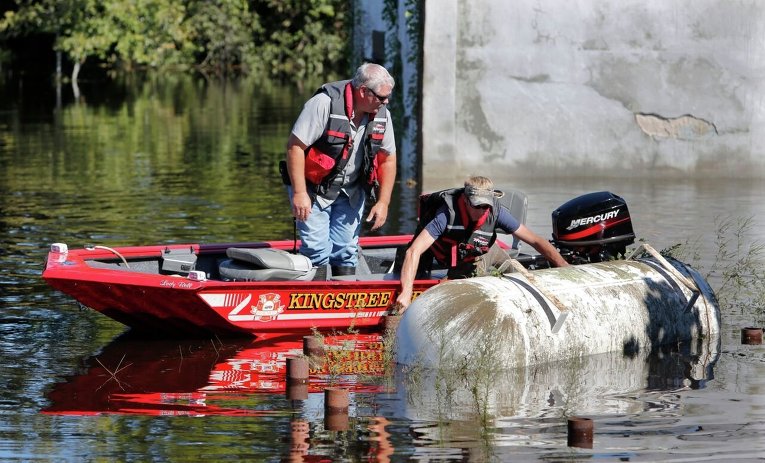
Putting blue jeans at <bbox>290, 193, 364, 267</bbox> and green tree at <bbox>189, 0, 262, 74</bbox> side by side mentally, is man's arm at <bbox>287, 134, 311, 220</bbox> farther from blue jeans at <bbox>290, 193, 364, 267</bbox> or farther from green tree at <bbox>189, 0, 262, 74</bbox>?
green tree at <bbox>189, 0, 262, 74</bbox>

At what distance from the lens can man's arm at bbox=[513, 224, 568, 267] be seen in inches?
410

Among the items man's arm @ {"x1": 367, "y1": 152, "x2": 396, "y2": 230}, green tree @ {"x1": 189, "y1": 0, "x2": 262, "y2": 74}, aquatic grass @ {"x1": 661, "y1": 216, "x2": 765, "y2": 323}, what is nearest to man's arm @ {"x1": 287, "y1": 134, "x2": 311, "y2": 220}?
man's arm @ {"x1": 367, "y1": 152, "x2": 396, "y2": 230}

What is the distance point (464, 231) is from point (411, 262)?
1.58 feet

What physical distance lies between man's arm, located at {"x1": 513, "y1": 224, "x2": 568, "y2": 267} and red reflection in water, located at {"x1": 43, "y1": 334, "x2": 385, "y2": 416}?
1282 mm

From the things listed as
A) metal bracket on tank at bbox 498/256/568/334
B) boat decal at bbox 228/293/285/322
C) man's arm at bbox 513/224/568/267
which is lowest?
boat decal at bbox 228/293/285/322

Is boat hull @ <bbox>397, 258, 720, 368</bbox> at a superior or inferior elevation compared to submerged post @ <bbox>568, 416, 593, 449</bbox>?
superior

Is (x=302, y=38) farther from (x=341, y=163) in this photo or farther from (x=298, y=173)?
(x=298, y=173)

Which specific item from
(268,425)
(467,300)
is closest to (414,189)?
(467,300)

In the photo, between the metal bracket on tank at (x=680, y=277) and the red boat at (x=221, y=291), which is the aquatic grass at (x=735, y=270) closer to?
the metal bracket on tank at (x=680, y=277)

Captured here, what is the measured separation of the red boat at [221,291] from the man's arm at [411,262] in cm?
38

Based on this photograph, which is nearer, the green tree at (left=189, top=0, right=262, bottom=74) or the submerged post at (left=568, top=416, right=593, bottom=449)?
the submerged post at (left=568, top=416, right=593, bottom=449)

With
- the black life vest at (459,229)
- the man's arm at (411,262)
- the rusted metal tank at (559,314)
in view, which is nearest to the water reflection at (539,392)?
the rusted metal tank at (559,314)

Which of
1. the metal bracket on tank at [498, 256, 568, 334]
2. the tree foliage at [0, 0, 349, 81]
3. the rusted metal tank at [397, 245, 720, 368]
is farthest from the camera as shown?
the tree foliage at [0, 0, 349, 81]

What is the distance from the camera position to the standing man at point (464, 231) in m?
10.2
